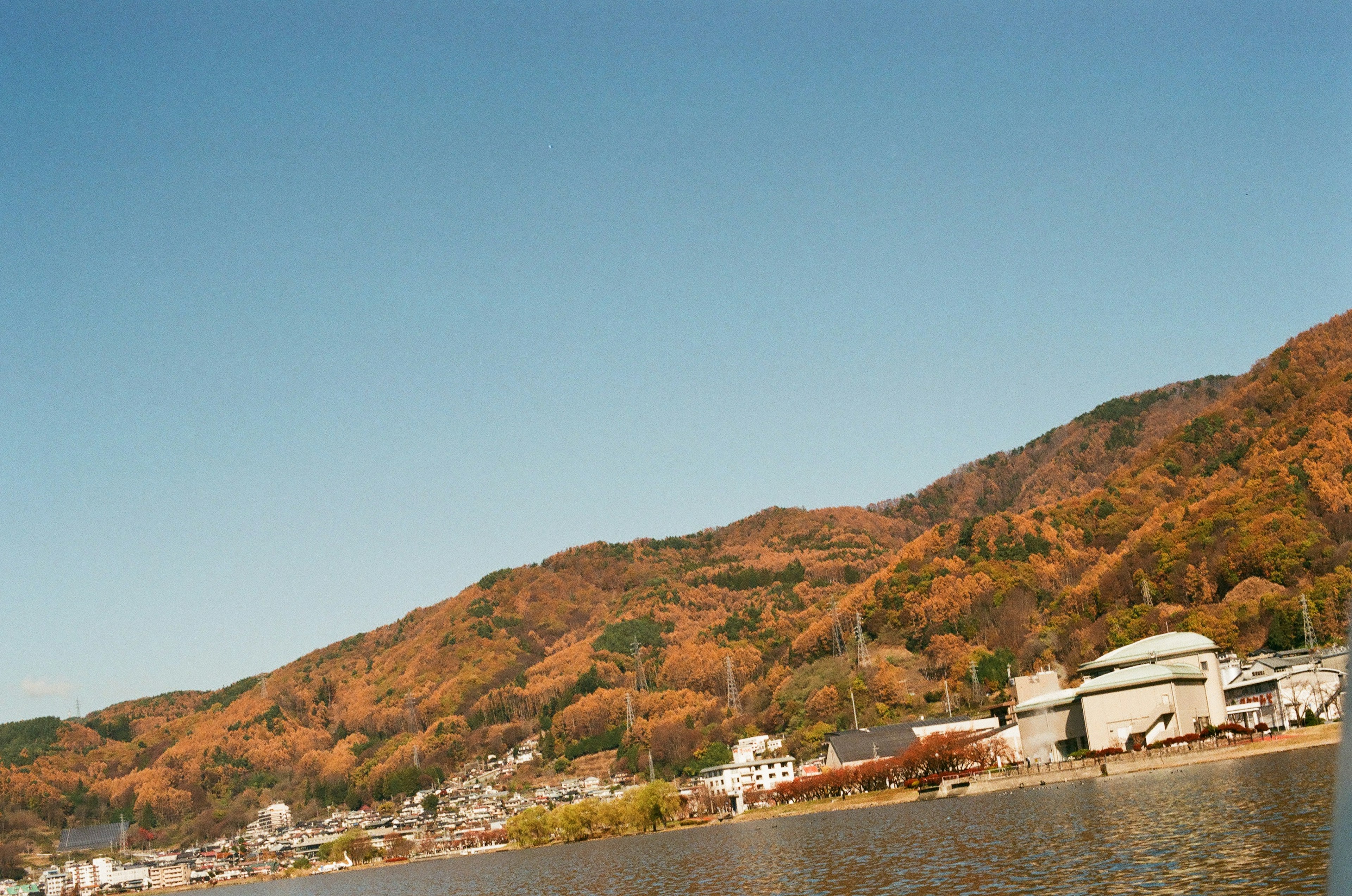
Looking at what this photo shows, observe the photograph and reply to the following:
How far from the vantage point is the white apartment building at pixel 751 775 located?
106m

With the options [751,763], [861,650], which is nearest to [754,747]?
[751,763]

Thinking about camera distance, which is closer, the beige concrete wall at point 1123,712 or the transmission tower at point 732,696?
the beige concrete wall at point 1123,712

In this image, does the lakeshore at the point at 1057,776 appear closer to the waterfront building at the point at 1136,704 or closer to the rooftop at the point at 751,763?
the waterfront building at the point at 1136,704

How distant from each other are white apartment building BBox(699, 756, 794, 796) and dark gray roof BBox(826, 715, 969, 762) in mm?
5868

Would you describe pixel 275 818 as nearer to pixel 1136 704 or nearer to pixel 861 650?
pixel 861 650

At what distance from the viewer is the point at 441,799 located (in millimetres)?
156250

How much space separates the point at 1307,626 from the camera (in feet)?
273

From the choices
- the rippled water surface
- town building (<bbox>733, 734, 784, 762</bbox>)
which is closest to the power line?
the rippled water surface

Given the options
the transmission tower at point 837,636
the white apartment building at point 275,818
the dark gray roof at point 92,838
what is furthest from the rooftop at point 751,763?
the dark gray roof at point 92,838

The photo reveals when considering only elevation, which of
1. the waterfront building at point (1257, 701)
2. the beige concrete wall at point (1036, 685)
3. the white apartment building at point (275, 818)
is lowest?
the white apartment building at point (275, 818)

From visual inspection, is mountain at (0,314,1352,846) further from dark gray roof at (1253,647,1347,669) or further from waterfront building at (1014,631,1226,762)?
waterfront building at (1014,631,1226,762)

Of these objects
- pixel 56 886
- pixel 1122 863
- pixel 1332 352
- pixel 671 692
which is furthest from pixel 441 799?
pixel 1122 863

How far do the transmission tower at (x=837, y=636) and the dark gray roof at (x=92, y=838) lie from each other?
10515 cm

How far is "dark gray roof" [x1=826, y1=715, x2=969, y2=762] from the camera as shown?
98.5m
